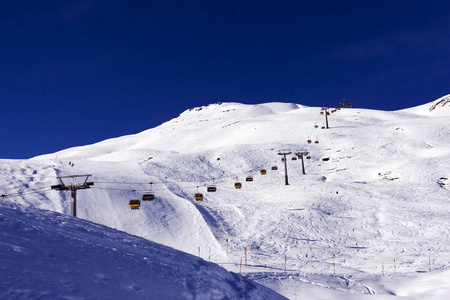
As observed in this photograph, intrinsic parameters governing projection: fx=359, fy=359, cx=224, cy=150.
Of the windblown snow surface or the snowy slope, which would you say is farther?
the windblown snow surface

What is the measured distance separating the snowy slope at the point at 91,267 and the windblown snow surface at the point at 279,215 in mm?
52

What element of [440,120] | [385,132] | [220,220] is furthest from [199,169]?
[440,120]

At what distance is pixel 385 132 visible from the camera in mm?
67000

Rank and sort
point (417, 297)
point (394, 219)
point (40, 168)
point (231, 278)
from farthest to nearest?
1. point (40, 168)
2. point (394, 219)
3. point (417, 297)
4. point (231, 278)

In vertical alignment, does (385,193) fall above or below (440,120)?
below

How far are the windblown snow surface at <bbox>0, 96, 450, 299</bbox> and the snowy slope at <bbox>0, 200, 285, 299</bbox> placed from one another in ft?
0.17

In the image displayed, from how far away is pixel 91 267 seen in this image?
23.8 ft

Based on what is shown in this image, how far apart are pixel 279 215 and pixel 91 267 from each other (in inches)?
1054

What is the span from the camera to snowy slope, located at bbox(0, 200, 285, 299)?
612cm

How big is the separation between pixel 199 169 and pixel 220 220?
19.2 meters

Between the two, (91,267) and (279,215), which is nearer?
(91,267)

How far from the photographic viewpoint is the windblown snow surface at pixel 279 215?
10516mm

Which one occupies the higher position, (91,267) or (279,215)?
(91,267)

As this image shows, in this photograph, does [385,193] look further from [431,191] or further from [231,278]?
[231,278]
